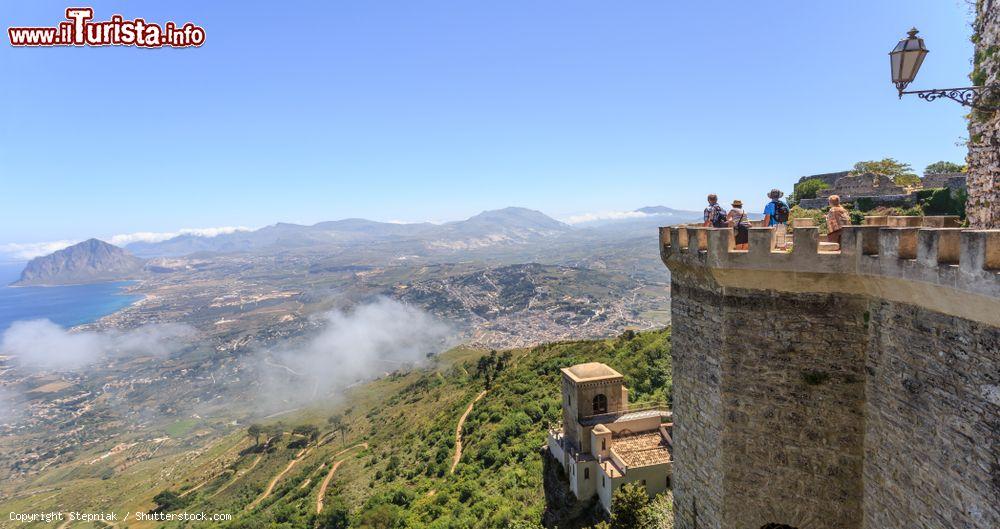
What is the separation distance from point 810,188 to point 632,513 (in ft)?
87.6

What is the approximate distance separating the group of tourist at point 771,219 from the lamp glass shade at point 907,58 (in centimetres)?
170

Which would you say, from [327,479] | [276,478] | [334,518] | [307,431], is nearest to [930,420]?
[334,518]

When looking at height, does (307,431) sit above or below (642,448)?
below

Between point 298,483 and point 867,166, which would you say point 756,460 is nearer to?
point 867,166

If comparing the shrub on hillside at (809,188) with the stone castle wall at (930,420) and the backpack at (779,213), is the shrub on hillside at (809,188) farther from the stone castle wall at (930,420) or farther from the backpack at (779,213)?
the stone castle wall at (930,420)

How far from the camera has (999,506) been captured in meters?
4.27

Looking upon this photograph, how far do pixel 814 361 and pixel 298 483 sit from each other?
67.0 meters

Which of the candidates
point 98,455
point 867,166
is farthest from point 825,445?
point 98,455

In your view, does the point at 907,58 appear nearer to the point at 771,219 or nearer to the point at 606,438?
the point at 771,219

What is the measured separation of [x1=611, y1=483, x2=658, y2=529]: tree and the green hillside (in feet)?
27.4

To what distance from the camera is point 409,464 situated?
46.6m

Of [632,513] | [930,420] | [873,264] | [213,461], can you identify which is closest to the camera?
[930,420]

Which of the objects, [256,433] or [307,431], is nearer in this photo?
[307,431]

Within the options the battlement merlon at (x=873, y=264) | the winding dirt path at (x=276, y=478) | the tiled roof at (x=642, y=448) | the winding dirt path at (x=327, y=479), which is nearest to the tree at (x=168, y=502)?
the winding dirt path at (x=276, y=478)
